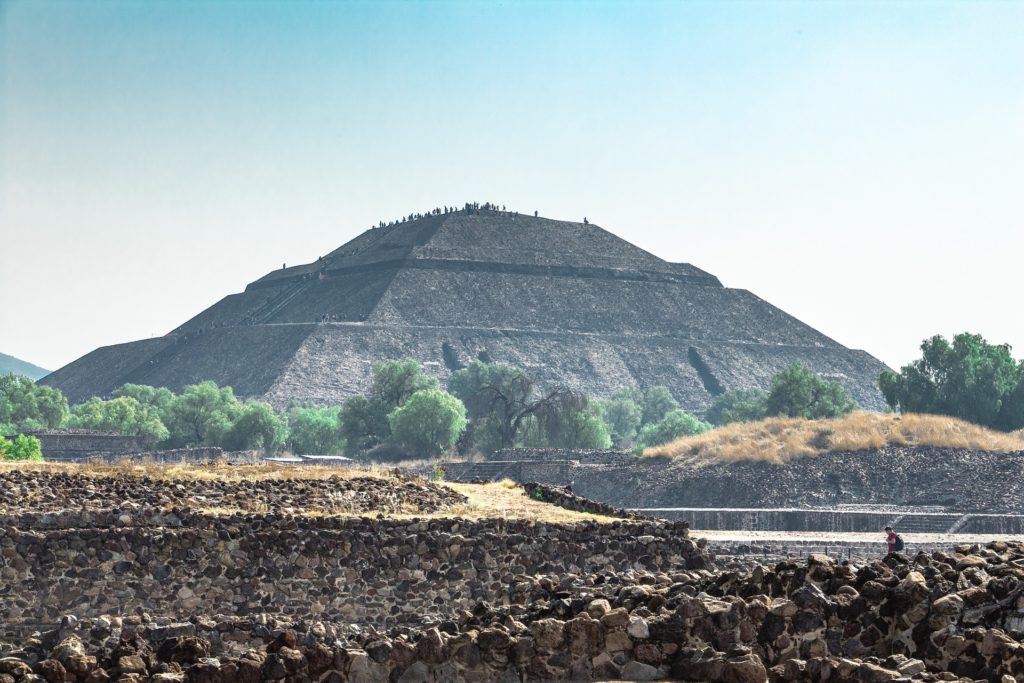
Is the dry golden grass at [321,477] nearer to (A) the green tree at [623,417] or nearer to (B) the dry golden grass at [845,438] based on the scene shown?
(B) the dry golden grass at [845,438]

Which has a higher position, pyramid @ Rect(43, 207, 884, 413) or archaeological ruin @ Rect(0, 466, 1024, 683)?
pyramid @ Rect(43, 207, 884, 413)

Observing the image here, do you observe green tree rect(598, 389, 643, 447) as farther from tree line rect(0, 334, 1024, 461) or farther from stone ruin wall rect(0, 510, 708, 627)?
stone ruin wall rect(0, 510, 708, 627)

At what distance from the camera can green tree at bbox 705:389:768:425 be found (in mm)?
102125

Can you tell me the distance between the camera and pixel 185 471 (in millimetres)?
30484

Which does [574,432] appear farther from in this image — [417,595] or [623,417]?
[417,595]

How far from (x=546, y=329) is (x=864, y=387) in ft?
110

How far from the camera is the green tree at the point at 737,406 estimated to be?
335 feet

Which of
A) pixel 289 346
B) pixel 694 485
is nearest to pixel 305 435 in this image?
pixel 694 485

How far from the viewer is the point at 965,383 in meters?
79.4

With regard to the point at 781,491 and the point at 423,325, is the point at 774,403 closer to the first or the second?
the point at 781,491

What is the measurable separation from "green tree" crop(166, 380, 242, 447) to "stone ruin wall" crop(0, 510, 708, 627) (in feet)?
260

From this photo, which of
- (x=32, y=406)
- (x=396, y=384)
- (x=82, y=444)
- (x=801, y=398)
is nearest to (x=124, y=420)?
(x=32, y=406)

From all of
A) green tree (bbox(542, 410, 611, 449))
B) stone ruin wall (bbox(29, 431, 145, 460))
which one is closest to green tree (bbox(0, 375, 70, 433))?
stone ruin wall (bbox(29, 431, 145, 460))

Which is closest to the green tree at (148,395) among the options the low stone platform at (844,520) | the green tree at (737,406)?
the green tree at (737,406)
